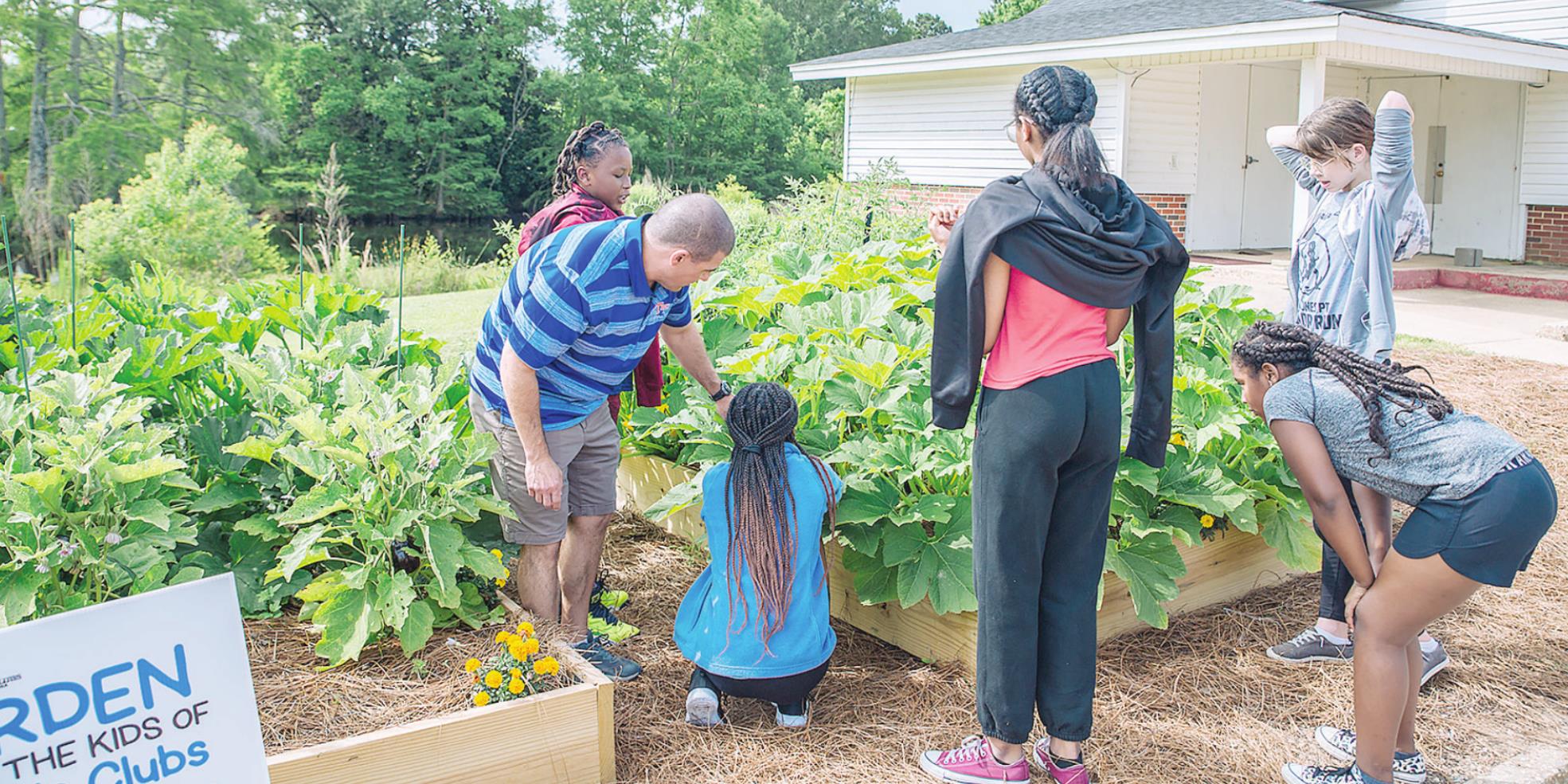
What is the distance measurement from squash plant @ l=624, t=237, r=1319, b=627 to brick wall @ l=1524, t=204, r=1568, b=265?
42.3ft

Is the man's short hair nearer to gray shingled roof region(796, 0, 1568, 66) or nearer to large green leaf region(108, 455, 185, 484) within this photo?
large green leaf region(108, 455, 185, 484)

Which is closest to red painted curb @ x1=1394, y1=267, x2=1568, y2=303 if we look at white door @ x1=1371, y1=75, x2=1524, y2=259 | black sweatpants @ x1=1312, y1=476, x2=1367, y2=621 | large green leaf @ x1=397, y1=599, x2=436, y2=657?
white door @ x1=1371, y1=75, x2=1524, y2=259

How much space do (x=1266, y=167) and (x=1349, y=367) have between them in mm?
15379

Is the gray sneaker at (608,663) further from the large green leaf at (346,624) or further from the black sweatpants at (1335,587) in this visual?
the black sweatpants at (1335,587)

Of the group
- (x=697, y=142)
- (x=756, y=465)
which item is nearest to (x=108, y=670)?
(x=756, y=465)

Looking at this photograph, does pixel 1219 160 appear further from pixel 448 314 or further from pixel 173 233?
pixel 173 233

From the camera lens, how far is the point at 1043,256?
2.62 meters

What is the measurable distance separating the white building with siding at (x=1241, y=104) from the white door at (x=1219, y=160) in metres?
0.02

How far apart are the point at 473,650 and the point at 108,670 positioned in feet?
3.80

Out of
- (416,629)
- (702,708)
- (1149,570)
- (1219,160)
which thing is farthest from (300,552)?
(1219,160)

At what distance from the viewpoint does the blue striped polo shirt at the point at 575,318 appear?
2.96 metres

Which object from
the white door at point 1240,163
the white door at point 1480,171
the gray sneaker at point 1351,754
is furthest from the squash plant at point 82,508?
the white door at point 1480,171

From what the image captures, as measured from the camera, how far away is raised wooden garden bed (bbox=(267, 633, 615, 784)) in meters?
2.61

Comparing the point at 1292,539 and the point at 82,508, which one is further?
the point at 1292,539
